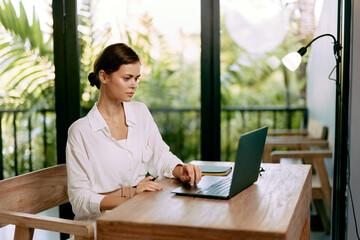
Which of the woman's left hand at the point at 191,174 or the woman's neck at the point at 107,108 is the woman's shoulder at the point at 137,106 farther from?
the woman's left hand at the point at 191,174

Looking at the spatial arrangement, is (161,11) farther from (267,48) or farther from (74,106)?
(267,48)

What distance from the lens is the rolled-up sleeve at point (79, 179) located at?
1653mm

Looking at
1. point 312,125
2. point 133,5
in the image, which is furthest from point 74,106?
point 312,125

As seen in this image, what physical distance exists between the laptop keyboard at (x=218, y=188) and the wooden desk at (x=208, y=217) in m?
0.06

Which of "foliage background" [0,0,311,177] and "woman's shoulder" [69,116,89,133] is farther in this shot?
"foliage background" [0,0,311,177]

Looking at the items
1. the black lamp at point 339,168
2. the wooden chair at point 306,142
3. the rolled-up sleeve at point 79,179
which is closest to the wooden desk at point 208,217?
the rolled-up sleeve at point 79,179

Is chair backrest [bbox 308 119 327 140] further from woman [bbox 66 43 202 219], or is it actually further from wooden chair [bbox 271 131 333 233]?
woman [bbox 66 43 202 219]

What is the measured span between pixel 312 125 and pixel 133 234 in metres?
2.76

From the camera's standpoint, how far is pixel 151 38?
9.48 ft

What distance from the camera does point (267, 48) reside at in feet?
15.4

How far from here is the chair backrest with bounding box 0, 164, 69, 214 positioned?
67.0 inches

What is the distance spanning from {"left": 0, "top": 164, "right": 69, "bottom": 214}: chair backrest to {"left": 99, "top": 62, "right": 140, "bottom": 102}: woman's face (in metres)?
0.45

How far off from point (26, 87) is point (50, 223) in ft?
Result: 4.54

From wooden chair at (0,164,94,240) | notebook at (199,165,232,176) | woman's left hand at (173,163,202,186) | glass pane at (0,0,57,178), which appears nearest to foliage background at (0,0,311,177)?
glass pane at (0,0,57,178)
